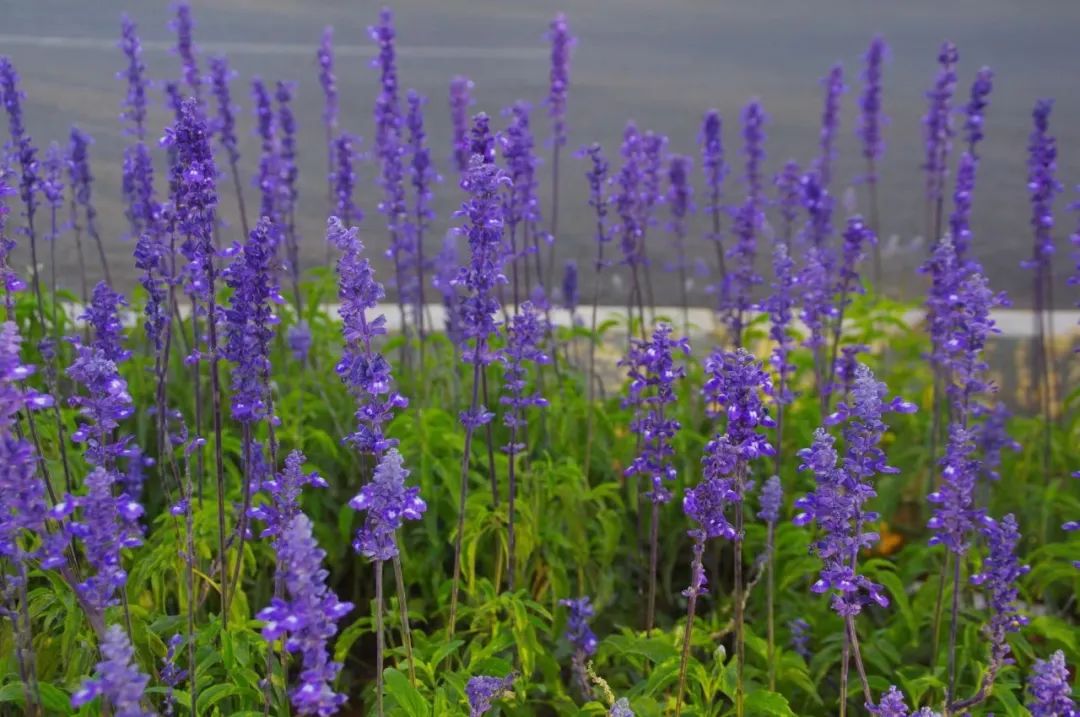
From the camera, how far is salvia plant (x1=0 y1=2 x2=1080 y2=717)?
3033 mm

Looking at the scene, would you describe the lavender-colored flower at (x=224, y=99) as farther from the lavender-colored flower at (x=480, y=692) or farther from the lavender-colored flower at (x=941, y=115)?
the lavender-colored flower at (x=480, y=692)

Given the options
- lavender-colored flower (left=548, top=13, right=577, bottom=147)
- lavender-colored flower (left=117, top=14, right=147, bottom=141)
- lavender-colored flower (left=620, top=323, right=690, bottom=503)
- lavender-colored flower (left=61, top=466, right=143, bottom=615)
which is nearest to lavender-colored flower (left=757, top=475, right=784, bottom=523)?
lavender-colored flower (left=620, top=323, right=690, bottom=503)

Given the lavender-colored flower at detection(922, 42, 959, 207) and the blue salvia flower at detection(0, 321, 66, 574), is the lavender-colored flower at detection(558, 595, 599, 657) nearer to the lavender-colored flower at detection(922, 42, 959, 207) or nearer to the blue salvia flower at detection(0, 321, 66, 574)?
the blue salvia flower at detection(0, 321, 66, 574)

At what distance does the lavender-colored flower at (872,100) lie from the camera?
6.54 meters

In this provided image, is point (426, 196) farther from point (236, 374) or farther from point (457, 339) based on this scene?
point (236, 374)

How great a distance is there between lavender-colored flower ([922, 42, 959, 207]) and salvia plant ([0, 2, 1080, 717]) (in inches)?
0.7

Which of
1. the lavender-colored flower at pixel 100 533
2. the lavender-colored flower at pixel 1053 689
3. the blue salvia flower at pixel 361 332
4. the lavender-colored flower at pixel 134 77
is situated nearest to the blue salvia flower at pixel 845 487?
the lavender-colored flower at pixel 1053 689

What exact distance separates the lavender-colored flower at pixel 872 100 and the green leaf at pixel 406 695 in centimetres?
430

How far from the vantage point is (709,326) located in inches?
331

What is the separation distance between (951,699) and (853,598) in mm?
802

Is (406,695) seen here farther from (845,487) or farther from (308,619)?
(845,487)

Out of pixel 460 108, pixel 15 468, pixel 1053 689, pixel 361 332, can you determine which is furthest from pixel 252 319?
pixel 460 108

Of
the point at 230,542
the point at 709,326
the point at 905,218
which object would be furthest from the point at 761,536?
the point at 905,218

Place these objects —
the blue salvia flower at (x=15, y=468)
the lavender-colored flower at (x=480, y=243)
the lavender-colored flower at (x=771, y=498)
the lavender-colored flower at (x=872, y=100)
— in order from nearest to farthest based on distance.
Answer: the blue salvia flower at (x=15, y=468), the lavender-colored flower at (x=480, y=243), the lavender-colored flower at (x=771, y=498), the lavender-colored flower at (x=872, y=100)
